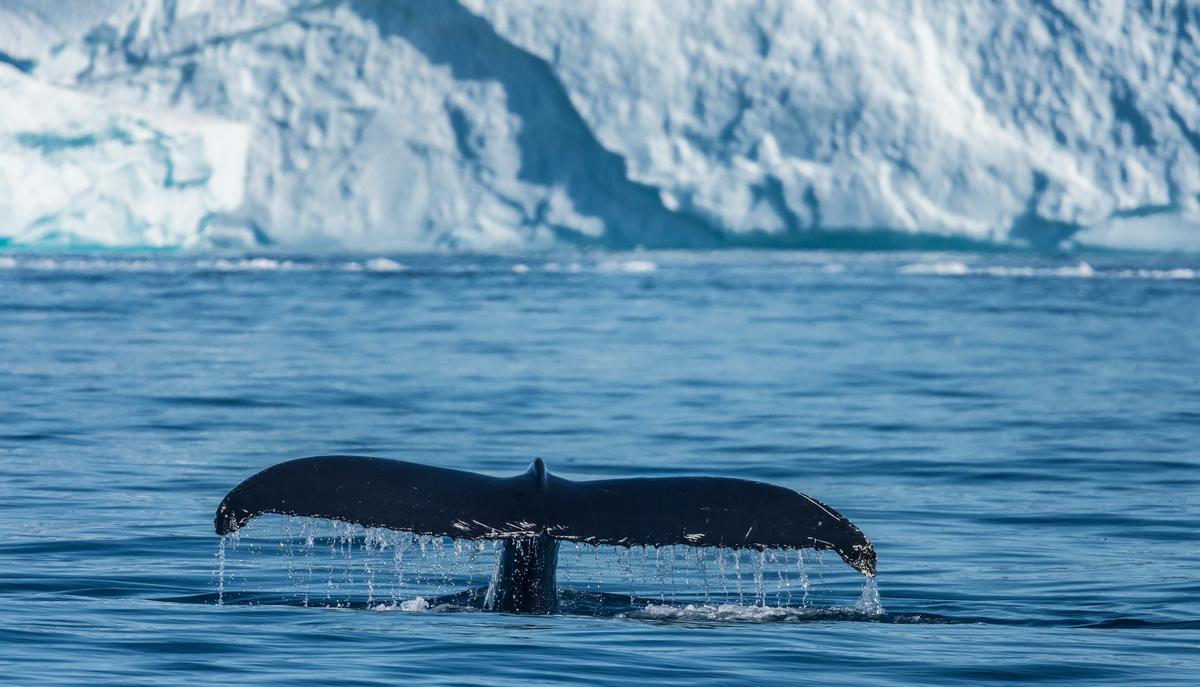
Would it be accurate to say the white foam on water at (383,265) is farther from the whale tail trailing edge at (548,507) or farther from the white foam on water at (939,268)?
the whale tail trailing edge at (548,507)

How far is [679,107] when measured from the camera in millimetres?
36438

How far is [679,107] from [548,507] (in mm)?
32359

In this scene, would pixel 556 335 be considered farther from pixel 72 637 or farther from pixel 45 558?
pixel 72 637

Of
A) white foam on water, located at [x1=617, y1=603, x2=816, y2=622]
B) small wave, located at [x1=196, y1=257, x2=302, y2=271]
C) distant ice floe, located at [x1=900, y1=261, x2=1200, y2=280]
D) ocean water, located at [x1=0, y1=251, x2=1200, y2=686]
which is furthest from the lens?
distant ice floe, located at [x1=900, y1=261, x2=1200, y2=280]

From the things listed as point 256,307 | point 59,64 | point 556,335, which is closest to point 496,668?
point 556,335

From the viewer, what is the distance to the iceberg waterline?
36250mm

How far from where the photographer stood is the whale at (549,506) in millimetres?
4316

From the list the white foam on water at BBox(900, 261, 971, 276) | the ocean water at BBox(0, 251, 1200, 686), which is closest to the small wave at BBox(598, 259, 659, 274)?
the white foam on water at BBox(900, 261, 971, 276)

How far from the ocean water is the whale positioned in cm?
15

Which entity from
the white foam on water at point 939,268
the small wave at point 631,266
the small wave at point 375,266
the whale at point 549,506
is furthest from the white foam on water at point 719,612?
the white foam on water at point 939,268

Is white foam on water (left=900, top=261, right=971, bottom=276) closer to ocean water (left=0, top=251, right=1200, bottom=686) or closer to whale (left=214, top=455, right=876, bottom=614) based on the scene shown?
ocean water (left=0, top=251, right=1200, bottom=686)

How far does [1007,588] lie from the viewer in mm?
6336

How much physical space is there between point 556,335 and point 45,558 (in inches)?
503

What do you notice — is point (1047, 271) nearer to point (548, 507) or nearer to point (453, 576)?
point (453, 576)
